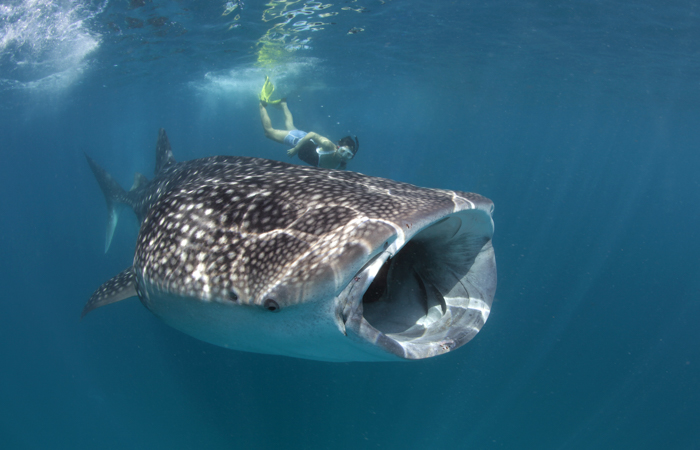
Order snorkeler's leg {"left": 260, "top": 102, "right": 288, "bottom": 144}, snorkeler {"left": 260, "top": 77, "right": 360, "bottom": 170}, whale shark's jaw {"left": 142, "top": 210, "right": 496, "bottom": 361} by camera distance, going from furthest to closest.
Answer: snorkeler's leg {"left": 260, "top": 102, "right": 288, "bottom": 144}
snorkeler {"left": 260, "top": 77, "right": 360, "bottom": 170}
whale shark's jaw {"left": 142, "top": 210, "right": 496, "bottom": 361}

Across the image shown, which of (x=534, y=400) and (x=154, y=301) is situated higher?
(x=154, y=301)

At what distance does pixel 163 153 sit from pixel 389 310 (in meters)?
5.92

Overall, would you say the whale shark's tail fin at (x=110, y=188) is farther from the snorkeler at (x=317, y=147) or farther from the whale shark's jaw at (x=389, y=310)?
the whale shark's jaw at (x=389, y=310)

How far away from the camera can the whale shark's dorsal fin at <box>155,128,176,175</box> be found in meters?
6.43

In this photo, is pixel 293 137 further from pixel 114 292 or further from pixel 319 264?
pixel 319 264

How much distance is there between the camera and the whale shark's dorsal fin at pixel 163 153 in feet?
21.1

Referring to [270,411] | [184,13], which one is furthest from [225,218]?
[184,13]

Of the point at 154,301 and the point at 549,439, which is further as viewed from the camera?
the point at 549,439

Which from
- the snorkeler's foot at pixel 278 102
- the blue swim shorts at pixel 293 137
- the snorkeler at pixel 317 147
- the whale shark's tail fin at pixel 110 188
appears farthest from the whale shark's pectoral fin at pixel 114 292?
the snorkeler's foot at pixel 278 102

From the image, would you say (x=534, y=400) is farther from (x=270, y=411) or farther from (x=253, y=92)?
(x=253, y=92)

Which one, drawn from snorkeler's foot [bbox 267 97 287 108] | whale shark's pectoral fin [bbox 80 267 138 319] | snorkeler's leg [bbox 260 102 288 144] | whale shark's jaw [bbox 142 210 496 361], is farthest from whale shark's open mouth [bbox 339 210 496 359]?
snorkeler's foot [bbox 267 97 287 108]

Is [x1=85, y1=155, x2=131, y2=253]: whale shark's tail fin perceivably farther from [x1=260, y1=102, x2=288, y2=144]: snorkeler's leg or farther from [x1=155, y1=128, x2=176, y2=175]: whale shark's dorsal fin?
[x1=260, y1=102, x2=288, y2=144]: snorkeler's leg

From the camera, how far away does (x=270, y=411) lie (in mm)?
8680

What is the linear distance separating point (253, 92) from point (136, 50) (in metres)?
15.1
